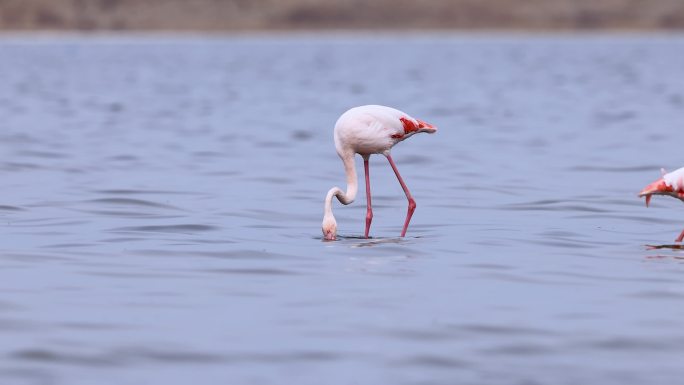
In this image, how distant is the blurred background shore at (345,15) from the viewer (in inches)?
4498

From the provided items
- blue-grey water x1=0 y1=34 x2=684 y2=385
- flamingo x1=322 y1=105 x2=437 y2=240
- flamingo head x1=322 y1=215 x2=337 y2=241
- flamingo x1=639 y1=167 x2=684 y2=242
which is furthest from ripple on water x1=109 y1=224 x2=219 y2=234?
flamingo x1=639 y1=167 x2=684 y2=242

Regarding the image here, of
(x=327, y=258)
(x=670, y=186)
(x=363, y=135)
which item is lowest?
(x=327, y=258)

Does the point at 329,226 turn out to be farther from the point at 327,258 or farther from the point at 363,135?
the point at 363,135

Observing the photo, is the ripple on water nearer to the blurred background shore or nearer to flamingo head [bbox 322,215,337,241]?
flamingo head [bbox 322,215,337,241]

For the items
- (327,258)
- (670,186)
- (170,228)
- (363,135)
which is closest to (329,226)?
(327,258)

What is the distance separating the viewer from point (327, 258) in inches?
374

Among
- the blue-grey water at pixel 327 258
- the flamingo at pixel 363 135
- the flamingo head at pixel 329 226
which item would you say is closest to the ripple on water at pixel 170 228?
the blue-grey water at pixel 327 258

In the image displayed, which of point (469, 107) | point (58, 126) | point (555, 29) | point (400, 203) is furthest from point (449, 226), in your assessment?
point (555, 29)

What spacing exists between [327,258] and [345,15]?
368 ft

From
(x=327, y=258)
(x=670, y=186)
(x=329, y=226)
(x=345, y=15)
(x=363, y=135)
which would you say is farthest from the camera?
(x=345, y=15)

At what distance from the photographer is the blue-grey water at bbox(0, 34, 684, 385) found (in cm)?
656

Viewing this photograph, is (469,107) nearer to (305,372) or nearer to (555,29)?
(305,372)

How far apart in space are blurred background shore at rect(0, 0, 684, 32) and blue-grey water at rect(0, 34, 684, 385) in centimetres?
9308

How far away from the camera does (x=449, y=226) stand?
11.4 meters
